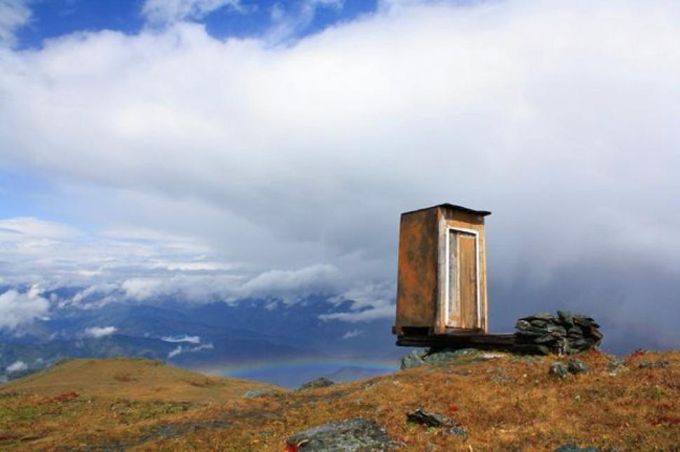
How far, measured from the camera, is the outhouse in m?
22.4

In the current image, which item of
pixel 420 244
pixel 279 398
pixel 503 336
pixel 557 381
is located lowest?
pixel 279 398

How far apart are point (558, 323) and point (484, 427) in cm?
900

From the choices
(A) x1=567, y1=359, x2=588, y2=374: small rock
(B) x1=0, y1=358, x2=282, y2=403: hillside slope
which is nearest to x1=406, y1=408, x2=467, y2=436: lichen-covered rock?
(A) x1=567, y1=359, x2=588, y2=374: small rock

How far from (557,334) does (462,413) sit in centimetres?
774

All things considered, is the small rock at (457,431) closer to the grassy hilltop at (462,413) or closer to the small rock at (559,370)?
the grassy hilltop at (462,413)

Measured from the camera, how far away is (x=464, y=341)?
2181 centimetres

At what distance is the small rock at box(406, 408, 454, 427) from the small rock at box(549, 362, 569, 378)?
444 centimetres

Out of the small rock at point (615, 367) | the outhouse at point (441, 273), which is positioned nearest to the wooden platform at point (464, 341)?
the outhouse at point (441, 273)

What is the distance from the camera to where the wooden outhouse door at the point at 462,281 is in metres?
22.6

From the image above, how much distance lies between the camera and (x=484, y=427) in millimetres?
12398

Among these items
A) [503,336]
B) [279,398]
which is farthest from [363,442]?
[503,336]

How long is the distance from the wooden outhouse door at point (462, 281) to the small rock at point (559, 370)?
6.66 meters

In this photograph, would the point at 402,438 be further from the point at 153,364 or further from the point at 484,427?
the point at 153,364

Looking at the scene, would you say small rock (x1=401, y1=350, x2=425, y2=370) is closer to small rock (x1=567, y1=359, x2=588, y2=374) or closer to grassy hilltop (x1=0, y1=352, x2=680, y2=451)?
grassy hilltop (x1=0, y1=352, x2=680, y2=451)
